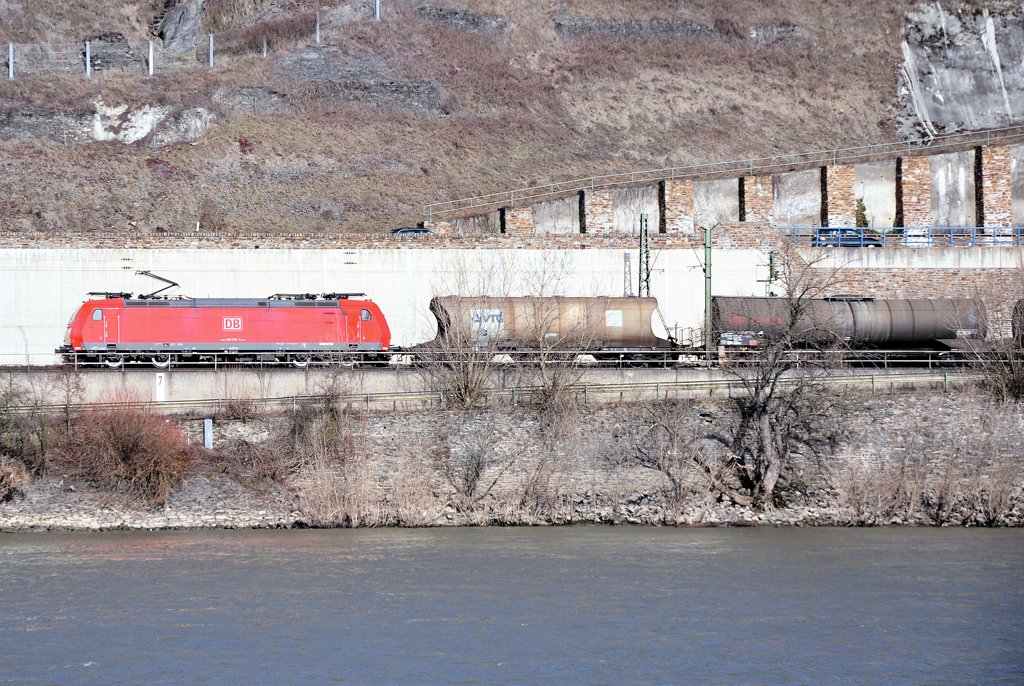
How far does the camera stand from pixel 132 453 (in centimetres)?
3453

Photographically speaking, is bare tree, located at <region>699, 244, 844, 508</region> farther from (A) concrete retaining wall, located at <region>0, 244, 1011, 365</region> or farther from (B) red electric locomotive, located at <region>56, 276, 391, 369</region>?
(B) red electric locomotive, located at <region>56, 276, 391, 369</region>

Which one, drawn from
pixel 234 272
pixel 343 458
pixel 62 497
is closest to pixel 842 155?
pixel 234 272

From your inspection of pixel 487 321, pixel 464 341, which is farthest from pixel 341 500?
pixel 487 321

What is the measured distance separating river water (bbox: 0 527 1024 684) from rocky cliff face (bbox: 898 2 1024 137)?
43837mm

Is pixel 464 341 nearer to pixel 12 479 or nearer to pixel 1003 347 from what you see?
pixel 12 479

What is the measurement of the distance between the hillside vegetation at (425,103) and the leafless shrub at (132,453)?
19.4 meters

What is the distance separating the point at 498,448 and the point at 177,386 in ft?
33.1

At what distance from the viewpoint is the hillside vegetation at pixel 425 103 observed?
187ft

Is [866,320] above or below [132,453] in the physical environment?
above

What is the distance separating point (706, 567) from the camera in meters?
28.2

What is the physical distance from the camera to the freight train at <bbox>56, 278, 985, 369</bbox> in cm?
4116

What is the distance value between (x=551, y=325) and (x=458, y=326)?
10.3 feet

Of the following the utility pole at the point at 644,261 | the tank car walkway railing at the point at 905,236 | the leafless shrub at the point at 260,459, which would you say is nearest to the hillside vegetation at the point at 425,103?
the utility pole at the point at 644,261

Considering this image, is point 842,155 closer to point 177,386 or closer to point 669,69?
point 669,69
